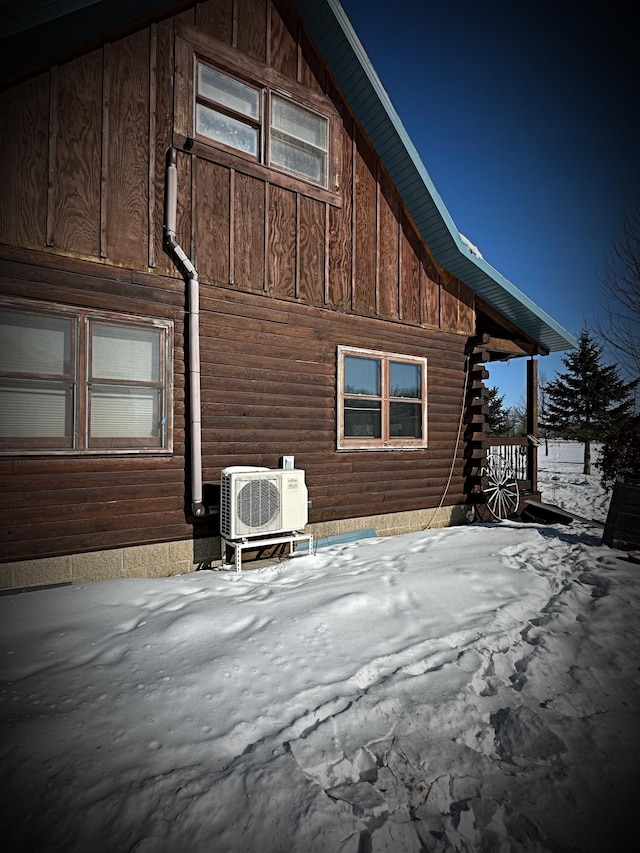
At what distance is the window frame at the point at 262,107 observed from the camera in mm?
5395

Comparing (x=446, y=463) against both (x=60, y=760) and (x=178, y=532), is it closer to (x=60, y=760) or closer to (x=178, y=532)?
(x=178, y=532)

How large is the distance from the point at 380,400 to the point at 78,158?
16.7ft

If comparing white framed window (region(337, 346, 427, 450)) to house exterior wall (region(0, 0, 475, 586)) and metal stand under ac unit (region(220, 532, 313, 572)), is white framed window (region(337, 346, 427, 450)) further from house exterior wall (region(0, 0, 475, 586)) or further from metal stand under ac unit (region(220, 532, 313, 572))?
metal stand under ac unit (region(220, 532, 313, 572))

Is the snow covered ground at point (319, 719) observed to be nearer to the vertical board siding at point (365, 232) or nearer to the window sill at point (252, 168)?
the vertical board siding at point (365, 232)

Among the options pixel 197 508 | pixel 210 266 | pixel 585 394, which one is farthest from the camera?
pixel 585 394

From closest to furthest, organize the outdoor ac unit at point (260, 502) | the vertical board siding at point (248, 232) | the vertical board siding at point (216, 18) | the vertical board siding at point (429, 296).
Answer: the outdoor ac unit at point (260, 502), the vertical board siding at point (216, 18), the vertical board siding at point (248, 232), the vertical board siding at point (429, 296)

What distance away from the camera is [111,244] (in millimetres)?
4910

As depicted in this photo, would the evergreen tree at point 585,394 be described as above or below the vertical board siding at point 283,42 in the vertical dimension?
below

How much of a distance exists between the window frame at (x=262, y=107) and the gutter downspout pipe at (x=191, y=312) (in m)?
0.54

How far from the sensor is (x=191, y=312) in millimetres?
5273

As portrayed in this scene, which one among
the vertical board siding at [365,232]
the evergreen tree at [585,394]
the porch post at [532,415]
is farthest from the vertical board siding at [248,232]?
the evergreen tree at [585,394]

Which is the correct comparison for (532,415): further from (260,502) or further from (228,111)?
(228,111)

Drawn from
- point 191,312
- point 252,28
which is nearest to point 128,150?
point 191,312

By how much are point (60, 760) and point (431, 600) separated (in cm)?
303
